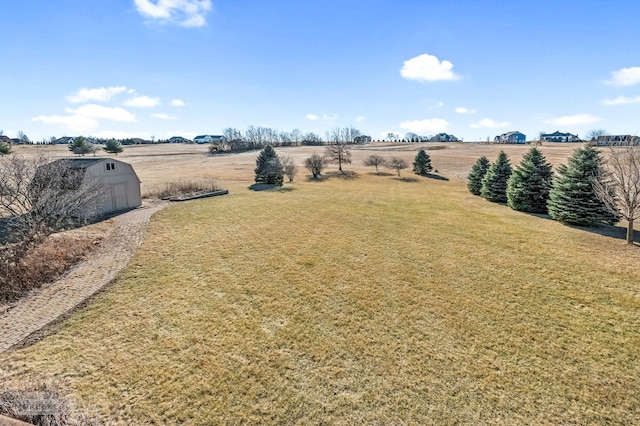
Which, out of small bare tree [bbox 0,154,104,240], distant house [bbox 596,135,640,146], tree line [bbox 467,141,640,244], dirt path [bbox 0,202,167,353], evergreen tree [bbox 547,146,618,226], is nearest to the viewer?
dirt path [bbox 0,202,167,353]

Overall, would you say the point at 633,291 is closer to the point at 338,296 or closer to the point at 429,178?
the point at 338,296

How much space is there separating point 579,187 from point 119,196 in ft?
97.7

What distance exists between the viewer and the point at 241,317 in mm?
8516

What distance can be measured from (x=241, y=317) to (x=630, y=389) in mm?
8847

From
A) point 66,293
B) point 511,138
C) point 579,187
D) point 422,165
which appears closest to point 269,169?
point 422,165

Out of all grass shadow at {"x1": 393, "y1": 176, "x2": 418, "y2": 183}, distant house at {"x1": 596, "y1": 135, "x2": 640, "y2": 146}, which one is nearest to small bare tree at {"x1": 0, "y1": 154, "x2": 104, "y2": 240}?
distant house at {"x1": 596, "y1": 135, "x2": 640, "y2": 146}

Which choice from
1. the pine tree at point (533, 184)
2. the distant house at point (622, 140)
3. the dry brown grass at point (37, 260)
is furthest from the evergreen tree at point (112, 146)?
→ the distant house at point (622, 140)

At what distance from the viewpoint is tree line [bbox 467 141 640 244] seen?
1413 cm

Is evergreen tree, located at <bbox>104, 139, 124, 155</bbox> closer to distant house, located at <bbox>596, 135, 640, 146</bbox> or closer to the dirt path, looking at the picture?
the dirt path

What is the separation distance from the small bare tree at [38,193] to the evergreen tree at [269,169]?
21438 millimetres

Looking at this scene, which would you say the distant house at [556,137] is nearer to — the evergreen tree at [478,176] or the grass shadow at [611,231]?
the evergreen tree at [478,176]

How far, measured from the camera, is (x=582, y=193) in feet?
58.5

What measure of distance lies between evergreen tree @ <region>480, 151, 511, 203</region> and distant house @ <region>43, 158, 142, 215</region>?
30.1 meters

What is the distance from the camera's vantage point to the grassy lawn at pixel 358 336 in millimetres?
5742
